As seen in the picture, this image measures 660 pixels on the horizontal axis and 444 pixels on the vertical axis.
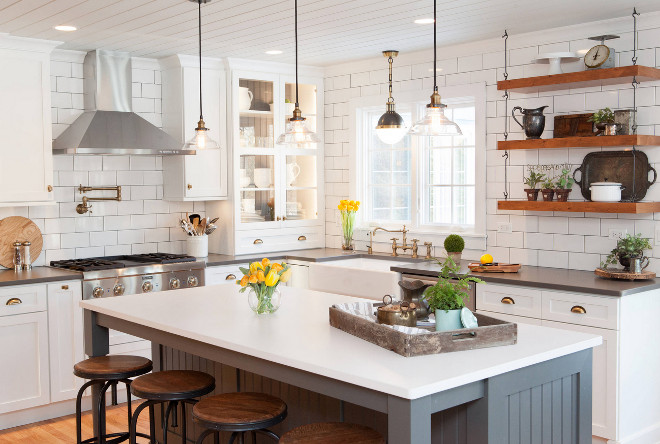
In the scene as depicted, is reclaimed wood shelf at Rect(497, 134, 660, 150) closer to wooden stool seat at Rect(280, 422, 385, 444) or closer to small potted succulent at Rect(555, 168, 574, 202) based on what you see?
small potted succulent at Rect(555, 168, 574, 202)

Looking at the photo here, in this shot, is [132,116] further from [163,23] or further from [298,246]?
[298,246]

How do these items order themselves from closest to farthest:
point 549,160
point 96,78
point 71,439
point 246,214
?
point 71,439, point 549,160, point 96,78, point 246,214

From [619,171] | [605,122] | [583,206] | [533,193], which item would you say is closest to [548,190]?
[533,193]

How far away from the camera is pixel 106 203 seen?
634cm

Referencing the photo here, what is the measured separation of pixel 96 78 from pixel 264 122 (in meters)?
1.46

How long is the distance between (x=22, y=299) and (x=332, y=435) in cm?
316

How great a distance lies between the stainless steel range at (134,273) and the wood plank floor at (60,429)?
2.84ft

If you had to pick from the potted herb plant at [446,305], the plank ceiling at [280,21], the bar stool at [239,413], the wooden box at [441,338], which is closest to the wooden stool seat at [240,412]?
the bar stool at [239,413]

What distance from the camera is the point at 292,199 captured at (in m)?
7.03

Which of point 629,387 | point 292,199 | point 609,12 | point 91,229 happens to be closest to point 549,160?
point 609,12

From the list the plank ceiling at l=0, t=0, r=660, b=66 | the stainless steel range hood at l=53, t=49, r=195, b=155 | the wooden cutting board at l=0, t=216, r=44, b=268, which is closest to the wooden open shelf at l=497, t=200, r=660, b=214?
the plank ceiling at l=0, t=0, r=660, b=66

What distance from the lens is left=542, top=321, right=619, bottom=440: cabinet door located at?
448 centimetres

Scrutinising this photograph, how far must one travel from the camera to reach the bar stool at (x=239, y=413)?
3018 mm

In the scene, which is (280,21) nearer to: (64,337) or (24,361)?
(64,337)
